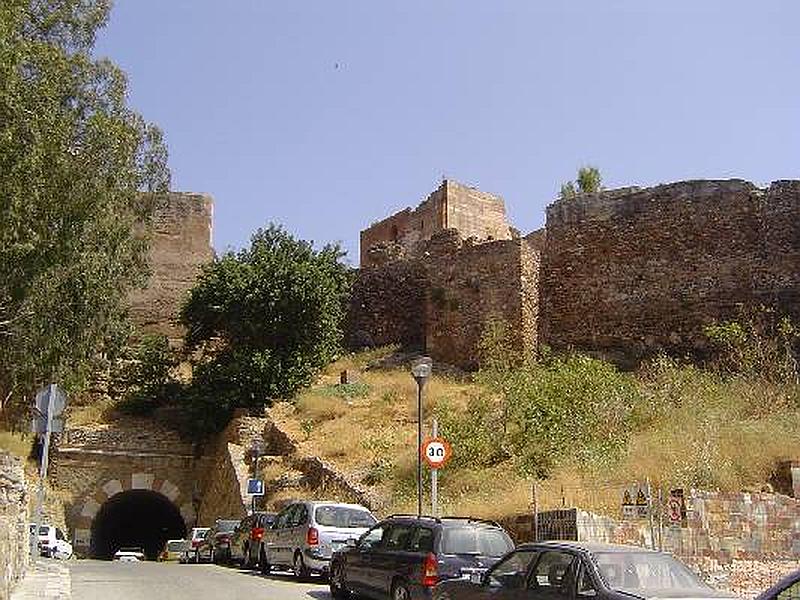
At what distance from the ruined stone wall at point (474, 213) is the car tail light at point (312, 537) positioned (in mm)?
29739

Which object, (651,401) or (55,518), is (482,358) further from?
(55,518)

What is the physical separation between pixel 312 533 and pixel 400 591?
4808 mm

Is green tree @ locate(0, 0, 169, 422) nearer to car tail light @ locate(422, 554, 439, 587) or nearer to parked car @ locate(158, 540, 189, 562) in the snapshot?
parked car @ locate(158, 540, 189, 562)

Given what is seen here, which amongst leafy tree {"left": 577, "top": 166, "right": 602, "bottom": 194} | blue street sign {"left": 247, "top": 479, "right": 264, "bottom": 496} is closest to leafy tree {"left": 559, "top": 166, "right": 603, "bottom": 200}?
leafy tree {"left": 577, "top": 166, "right": 602, "bottom": 194}

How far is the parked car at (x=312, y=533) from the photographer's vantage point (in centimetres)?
1730

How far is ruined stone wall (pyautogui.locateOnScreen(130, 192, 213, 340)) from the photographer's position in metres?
42.9

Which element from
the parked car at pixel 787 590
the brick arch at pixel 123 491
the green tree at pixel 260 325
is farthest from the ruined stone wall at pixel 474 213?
the parked car at pixel 787 590

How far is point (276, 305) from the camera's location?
33531 millimetres

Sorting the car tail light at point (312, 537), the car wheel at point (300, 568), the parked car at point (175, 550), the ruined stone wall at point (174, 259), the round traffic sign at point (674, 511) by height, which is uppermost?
the ruined stone wall at point (174, 259)

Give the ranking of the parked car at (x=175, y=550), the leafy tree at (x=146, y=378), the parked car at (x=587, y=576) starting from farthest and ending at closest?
the leafy tree at (x=146, y=378) → the parked car at (x=175, y=550) → the parked car at (x=587, y=576)

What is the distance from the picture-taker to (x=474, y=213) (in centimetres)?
4806

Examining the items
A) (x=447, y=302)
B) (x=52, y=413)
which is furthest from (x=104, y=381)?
(x=52, y=413)

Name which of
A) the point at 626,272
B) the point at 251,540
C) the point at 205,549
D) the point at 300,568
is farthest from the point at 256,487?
the point at 626,272

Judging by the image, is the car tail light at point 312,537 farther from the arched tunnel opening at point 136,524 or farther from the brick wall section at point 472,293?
the brick wall section at point 472,293
